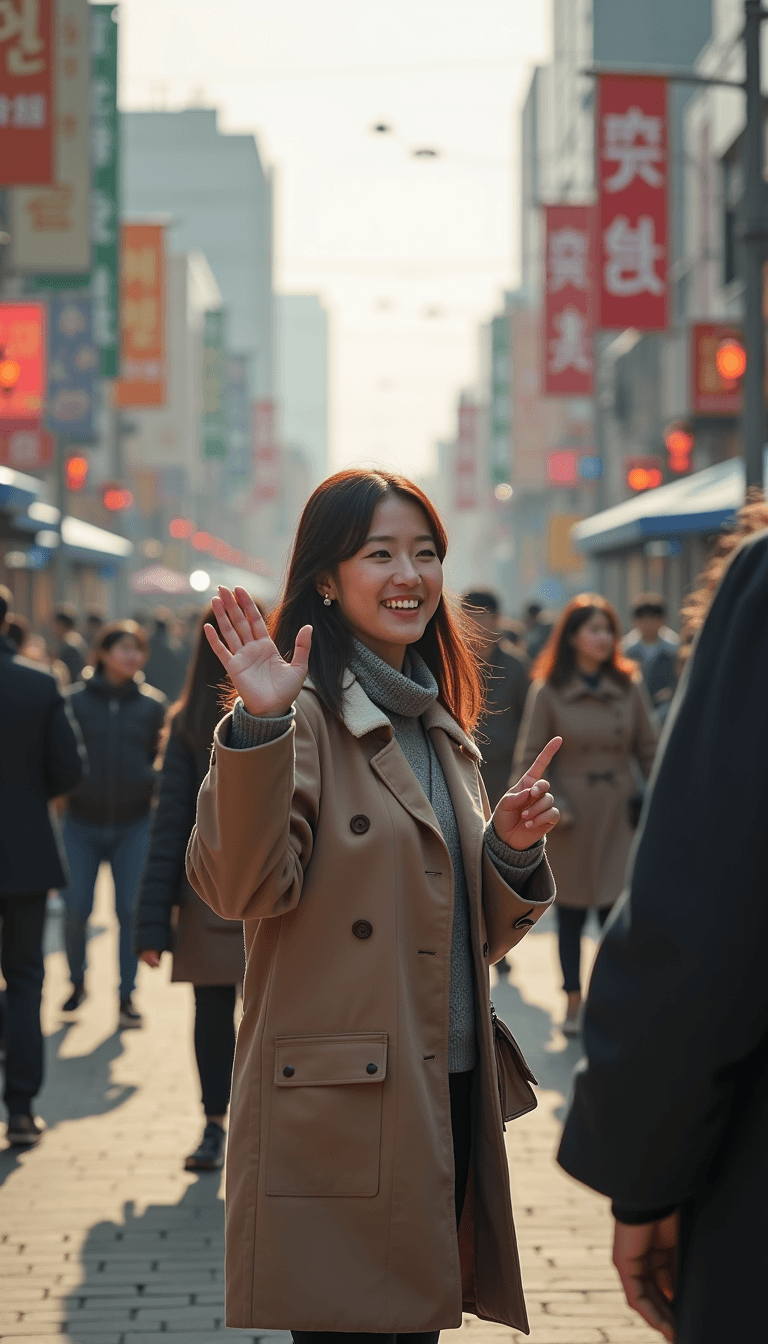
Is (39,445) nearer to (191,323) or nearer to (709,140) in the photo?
(709,140)

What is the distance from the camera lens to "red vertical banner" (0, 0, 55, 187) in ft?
46.4

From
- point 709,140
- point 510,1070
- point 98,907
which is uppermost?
point 709,140

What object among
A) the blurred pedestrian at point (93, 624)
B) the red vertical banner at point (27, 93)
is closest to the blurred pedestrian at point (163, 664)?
the blurred pedestrian at point (93, 624)

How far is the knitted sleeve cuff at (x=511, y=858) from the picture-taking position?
3189 millimetres

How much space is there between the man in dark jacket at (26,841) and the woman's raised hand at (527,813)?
3.84 metres

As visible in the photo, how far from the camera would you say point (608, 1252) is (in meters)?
5.24

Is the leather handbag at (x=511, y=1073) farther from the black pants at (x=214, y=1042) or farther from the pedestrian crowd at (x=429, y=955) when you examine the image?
the black pants at (x=214, y=1042)

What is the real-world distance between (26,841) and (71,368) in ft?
63.7

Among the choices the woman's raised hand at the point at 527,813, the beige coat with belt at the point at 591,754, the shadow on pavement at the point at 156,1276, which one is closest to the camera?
the woman's raised hand at the point at 527,813

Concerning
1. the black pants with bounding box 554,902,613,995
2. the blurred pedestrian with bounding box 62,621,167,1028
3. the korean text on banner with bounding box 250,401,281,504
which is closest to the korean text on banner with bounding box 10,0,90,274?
the blurred pedestrian with bounding box 62,621,167,1028

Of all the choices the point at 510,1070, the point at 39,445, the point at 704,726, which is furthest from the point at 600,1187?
the point at 39,445

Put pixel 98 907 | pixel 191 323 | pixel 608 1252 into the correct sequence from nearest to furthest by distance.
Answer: pixel 608 1252, pixel 98 907, pixel 191 323

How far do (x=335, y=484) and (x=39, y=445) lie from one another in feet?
80.8

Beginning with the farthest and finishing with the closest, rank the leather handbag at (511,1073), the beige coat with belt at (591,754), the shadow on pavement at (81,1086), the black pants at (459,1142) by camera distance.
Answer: the beige coat with belt at (591,754) → the shadow on pavement at (81,1086) → the leather handbag at (511,1073) → the black pants at (459,1142)
